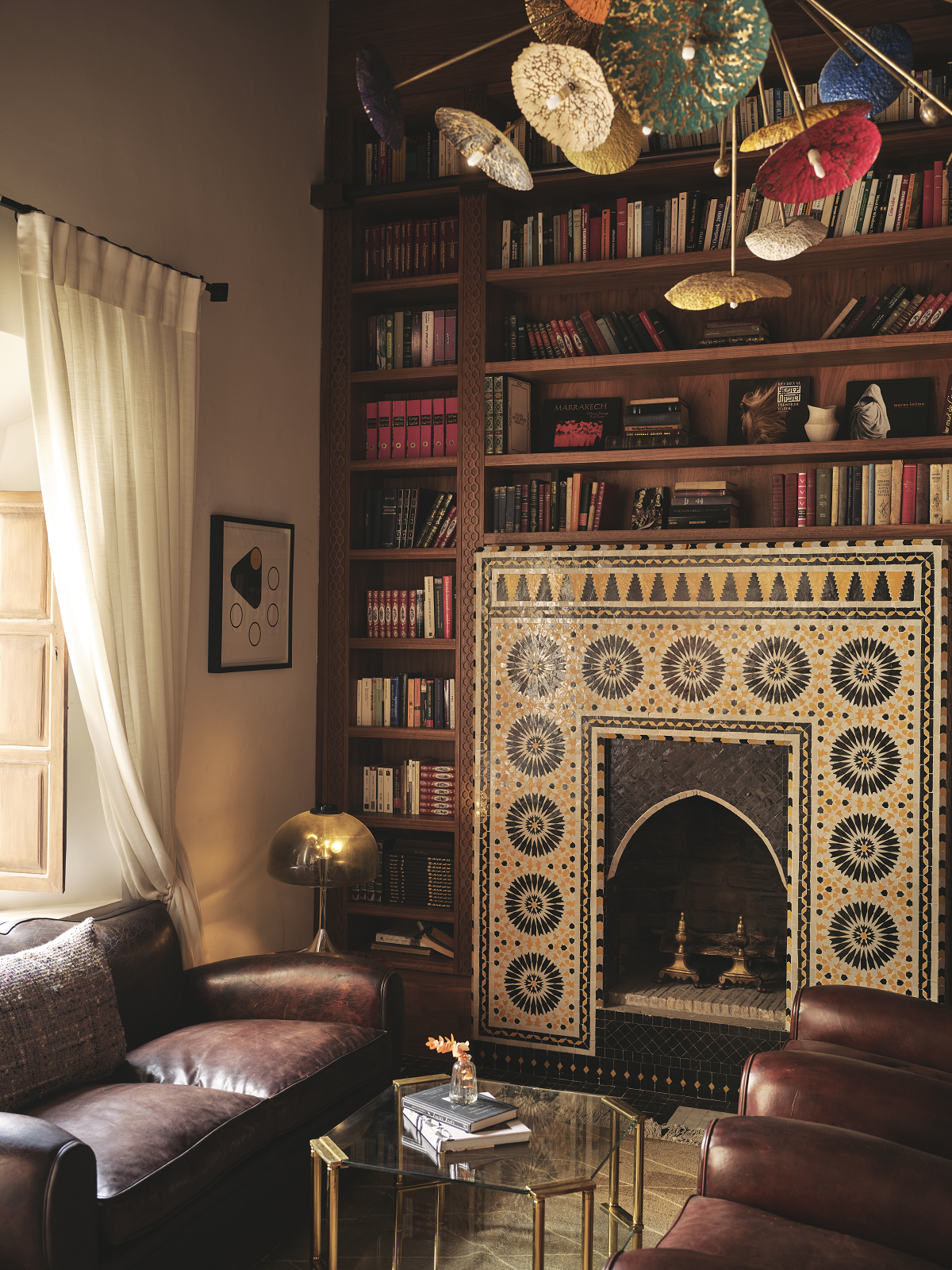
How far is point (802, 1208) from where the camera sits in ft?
6.84

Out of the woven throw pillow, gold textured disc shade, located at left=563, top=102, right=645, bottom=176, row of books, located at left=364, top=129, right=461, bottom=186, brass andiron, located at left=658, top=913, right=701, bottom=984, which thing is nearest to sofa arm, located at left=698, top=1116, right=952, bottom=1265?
the woven throw pillow

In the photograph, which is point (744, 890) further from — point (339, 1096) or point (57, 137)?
point (57, 137)

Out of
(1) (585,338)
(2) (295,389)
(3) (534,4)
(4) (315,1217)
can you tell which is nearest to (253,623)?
(2) (295,389)

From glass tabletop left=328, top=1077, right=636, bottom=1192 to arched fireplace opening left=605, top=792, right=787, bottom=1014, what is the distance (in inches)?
53.0

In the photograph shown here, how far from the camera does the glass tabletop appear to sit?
95.3 inches

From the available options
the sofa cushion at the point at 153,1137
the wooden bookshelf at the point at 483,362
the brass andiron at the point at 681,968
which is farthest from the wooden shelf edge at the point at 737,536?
the sofa cushion at the point at 153,1137

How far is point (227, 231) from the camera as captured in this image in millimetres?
3918


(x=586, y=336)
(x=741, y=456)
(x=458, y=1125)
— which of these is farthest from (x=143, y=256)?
(x=458, y=1125)

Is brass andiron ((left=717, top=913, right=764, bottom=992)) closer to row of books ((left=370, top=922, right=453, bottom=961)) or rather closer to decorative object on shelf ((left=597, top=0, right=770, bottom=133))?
row of books ((left=370, top=922, right=453, bottom=961))

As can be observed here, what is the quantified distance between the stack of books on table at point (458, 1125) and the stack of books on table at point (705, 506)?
213cm

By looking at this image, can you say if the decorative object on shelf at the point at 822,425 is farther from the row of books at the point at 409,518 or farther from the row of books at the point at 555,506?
the row of books at the point at 409,518

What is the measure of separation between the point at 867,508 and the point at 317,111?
8.75 feet

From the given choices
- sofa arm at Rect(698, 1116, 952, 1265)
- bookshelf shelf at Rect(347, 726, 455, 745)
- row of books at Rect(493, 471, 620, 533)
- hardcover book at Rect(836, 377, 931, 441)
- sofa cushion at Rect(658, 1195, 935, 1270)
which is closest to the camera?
sofa cushion at Rect(658, 1195, 935, 1270)

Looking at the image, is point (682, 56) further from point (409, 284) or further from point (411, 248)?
point (411, 248)
